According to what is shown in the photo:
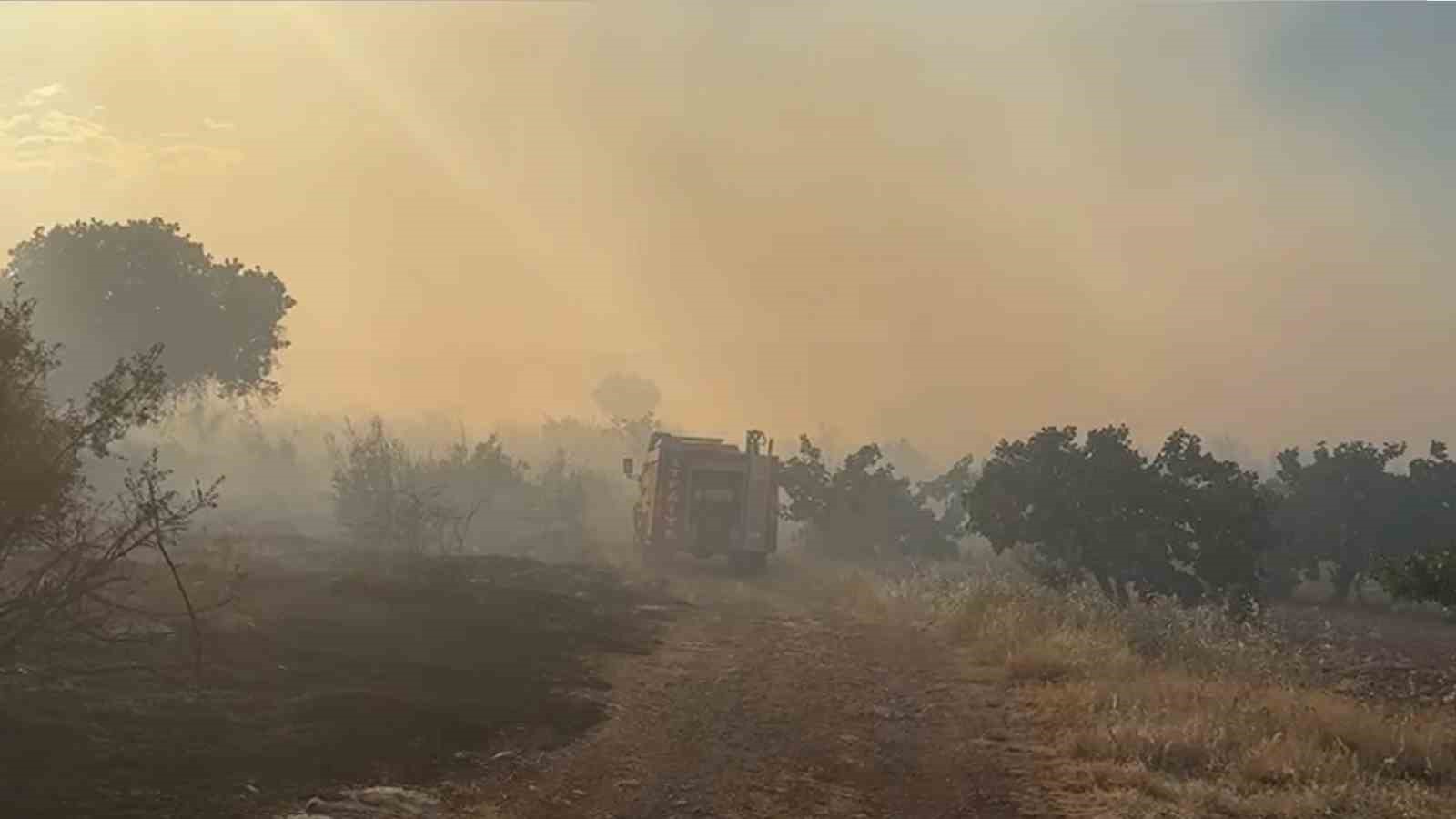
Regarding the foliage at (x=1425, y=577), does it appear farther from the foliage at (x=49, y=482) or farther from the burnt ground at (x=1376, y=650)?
the foliage at (x=49, y=482)

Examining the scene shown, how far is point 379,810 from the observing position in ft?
24.8

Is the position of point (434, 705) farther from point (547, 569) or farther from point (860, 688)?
point (547, 569)

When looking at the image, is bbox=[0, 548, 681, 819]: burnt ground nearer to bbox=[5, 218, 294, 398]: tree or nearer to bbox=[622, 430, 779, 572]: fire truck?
bbox=[622, 430, 779, 572]: fire truck

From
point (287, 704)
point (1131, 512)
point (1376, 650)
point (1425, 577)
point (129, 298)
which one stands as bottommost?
point (287, 704)

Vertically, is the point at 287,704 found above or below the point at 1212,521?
below

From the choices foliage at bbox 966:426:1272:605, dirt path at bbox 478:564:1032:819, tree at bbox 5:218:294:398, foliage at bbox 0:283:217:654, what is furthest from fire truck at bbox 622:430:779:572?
tree at bbox 5:218:294:398

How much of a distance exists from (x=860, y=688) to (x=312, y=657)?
21.7ft

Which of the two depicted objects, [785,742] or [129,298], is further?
[129,298]

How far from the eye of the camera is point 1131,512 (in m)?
22.3

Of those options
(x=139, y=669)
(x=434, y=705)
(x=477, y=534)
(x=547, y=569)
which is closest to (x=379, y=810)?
(x=434, y=705)

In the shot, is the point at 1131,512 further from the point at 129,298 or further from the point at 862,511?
the point at 129,298

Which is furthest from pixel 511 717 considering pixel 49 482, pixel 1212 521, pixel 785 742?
pixel 1212 521

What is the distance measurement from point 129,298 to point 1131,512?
39.5 m

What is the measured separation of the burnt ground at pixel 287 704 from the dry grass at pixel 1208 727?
5079 mm
